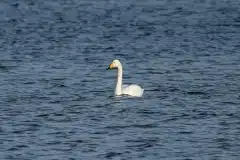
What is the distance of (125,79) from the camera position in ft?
105

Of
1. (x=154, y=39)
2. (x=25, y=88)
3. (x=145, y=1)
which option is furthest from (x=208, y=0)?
→ (x=25, y=88)

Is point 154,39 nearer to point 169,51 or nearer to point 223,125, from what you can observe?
point 169,51

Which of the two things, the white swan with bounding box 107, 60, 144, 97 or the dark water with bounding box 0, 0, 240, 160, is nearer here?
the dark water with bounding box 0, 0, 240, 160

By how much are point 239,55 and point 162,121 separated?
1201 centimetres

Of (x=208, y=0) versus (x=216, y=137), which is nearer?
(x=216, y=137)

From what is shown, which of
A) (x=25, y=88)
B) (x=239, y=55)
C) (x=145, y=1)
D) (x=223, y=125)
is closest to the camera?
(x=223, y=125)

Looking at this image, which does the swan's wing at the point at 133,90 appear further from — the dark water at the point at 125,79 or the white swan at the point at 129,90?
the dark water at the point at 125,79

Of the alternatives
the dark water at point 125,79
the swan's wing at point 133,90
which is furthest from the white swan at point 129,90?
the dark water at point 125,79

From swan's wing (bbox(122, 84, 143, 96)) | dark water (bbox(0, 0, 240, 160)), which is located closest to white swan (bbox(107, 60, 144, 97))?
swan's wing (bbox(122, 84, 143, 96))

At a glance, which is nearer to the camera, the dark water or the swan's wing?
the dark water

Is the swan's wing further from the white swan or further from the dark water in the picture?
the dark water

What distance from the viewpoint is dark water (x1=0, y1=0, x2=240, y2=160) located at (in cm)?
2164

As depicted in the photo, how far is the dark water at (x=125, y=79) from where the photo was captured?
21.6 m

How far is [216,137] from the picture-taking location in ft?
73.1
